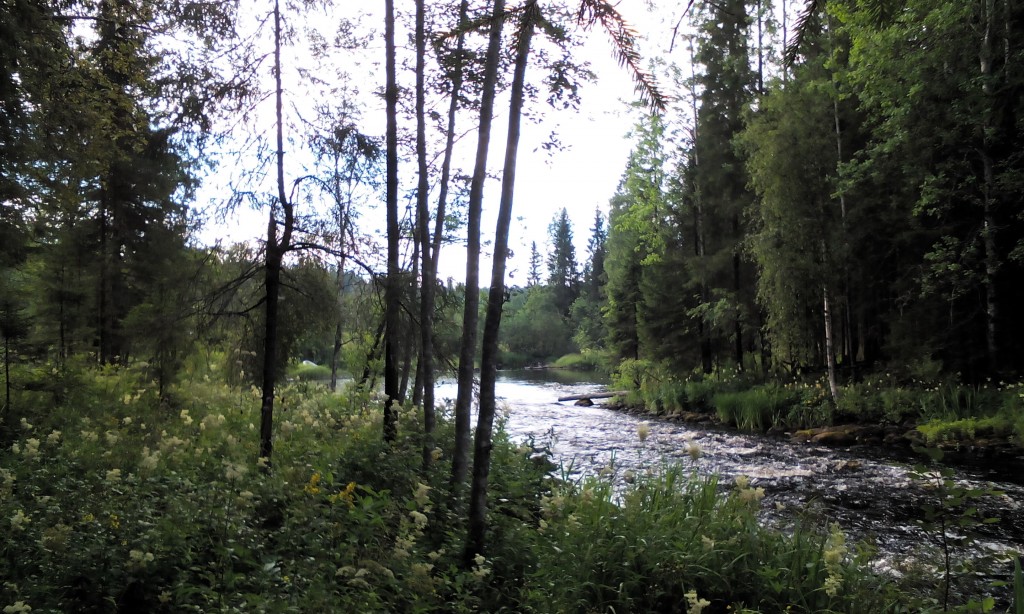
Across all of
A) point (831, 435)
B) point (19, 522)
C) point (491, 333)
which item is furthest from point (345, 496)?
point (831, 435)

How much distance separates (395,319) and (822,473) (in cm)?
736

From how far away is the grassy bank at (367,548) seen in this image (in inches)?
133

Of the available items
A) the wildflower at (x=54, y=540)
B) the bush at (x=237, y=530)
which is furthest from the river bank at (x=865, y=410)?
the wildflower at (x=54, y=540)

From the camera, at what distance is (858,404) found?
14.1m

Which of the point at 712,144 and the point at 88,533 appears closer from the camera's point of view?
the point at 88,533

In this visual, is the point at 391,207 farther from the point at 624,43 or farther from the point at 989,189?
the point at 989,189

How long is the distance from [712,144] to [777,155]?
18.6ft

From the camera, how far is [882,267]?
16.7 meters

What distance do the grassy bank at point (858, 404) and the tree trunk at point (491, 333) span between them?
10.5 metres

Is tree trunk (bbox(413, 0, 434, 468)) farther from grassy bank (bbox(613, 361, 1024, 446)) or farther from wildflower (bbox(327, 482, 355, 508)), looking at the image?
grassy bank (bbox(613, 361, 1024, 446))

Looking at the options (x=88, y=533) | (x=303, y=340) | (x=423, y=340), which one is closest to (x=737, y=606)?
(x=88, y=533)

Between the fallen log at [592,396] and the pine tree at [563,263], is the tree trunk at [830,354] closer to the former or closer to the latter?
the fallen log at [592,396]

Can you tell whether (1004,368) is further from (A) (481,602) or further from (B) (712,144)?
(A) (481,602)

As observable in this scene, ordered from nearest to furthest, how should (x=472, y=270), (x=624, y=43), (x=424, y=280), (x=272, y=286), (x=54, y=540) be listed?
(x=624, y=43) < (x=54, y=540) < (x=472, y=270) < (x=272, y=286) < (x=424, y=280)
